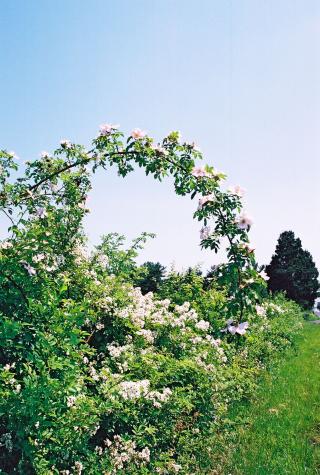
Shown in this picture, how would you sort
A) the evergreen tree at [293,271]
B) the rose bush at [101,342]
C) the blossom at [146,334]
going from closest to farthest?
1. the rose bush at [101,342]
2. the blossom at [146,334]
3. the evergreen tree at [293,271]

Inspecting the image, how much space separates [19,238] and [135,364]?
68.7 inches

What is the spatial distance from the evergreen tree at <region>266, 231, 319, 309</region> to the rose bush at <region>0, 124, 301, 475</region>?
38.3m

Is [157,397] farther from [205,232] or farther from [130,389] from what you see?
[205,232]

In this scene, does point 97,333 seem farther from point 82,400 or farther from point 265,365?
point 265,365

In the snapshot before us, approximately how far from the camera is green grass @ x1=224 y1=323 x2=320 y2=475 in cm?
438

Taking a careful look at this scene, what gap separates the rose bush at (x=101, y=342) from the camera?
325 centimetres

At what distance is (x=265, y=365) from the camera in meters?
9.27

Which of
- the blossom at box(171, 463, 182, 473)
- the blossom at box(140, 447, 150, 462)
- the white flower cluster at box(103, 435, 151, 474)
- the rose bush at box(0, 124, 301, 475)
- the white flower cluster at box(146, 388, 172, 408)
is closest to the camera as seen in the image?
the rose bush at box(0, 124, 301, 475)

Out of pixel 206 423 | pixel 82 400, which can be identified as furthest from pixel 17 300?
pixel 206 423

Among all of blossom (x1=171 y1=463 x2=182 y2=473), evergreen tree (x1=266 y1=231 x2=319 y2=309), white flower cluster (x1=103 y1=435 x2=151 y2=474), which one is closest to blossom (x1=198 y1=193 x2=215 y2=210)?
white flower cluster (x1=103 y1=435 x2=151 y2=474)

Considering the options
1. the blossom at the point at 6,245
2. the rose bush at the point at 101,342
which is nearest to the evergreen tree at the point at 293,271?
the rose bush at the point at 101,342

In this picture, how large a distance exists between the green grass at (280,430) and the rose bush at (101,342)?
14.0 inches

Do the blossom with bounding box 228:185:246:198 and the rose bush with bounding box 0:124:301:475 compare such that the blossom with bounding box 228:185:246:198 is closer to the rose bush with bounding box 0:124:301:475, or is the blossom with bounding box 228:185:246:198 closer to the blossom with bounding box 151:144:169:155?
the rose bush with bounding box 0:124:301:475

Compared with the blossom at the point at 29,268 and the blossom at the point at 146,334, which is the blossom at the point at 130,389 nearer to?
the blossom at the point at 146,334
